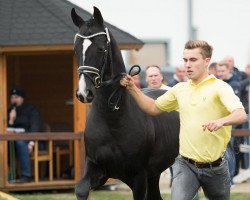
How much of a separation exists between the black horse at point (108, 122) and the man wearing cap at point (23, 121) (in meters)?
5.18

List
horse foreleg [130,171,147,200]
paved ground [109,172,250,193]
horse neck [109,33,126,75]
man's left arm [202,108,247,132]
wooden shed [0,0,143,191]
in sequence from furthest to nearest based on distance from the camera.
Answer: paved ground [109,172,250,193] → wooden shed [0,0,143,191] → horse foreleg [130,171,147,200] → horse neck [109,33,126,75] → man's left arm [202,108,247,132]

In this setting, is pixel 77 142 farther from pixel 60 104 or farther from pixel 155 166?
pixel 155 166

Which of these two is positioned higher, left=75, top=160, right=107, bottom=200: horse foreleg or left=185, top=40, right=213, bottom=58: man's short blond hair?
left=185, top=40, right=213, bottom=58: man's short blond hair

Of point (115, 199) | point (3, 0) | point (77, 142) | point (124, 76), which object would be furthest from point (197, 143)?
point (3, 0)

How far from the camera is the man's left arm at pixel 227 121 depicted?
6.48 metres

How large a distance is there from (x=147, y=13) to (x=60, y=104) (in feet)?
31.0

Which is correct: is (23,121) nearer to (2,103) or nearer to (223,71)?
(2,103)

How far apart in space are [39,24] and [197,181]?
734 cm

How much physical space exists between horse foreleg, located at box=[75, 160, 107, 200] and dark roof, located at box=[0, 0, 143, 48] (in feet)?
17.0

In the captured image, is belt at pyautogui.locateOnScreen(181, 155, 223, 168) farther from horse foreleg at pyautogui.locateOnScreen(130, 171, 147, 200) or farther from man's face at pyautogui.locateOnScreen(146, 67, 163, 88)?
man's face at pyautogui.locateOnScreen(146, 67, 163, 88)

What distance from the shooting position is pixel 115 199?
12.2m

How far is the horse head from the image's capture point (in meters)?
7.79

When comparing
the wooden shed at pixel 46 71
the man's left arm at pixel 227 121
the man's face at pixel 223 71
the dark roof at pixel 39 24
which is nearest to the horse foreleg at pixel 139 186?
the man's left arm at pixel 227 121

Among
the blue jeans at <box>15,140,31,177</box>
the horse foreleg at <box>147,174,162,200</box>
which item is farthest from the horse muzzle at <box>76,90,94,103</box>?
the blue jeans at <box>15,140,31,177</box>
